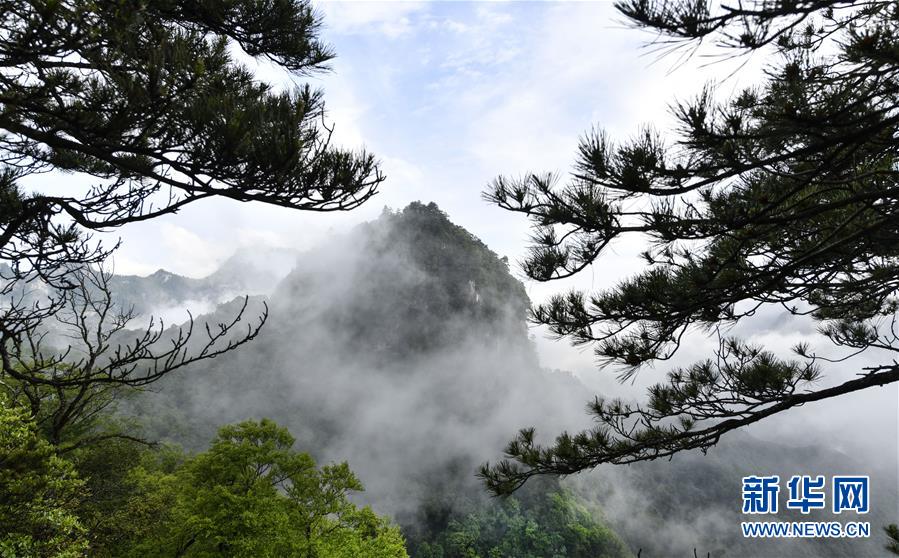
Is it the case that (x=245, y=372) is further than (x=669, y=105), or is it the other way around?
(x=245, y=372)

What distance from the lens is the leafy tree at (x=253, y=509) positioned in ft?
25.5

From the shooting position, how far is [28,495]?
13.5ft

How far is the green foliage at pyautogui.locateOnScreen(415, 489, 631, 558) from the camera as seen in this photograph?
89.6 ft

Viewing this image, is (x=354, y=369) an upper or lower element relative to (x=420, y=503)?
upper

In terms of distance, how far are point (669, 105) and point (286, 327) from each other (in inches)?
2068

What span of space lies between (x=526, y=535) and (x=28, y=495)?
29089 millimetres

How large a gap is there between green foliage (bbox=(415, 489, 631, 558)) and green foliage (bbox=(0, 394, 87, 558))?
25.9m

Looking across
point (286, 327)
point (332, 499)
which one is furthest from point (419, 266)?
point (332, 499)

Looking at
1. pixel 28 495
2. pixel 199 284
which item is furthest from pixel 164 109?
pixel 199 284

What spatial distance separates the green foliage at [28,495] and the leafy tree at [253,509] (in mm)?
3593

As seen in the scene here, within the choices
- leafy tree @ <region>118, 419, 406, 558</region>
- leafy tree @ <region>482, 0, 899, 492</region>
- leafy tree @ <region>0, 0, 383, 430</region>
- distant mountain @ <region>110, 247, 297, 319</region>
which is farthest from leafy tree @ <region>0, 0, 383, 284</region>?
distant mountain @ <region>110, 247, 297, 319</region>

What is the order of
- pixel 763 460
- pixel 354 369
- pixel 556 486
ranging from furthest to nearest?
1. pixel 763 460
2. pixel 354 369
3. pixel 556 486

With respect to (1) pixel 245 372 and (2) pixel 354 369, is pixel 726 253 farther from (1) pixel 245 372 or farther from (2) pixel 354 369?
(1) pixel 245 372

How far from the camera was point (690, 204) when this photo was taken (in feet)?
9.02
